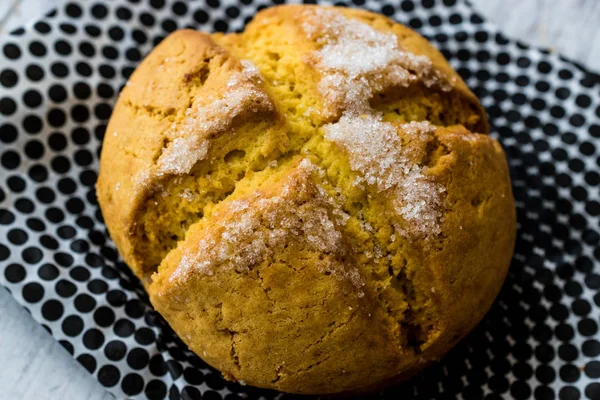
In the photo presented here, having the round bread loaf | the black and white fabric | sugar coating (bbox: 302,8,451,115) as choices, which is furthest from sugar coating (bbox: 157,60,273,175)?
the black and white fabric

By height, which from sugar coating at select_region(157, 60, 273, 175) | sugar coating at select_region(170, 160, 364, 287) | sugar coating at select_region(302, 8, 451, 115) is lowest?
sugar coating at select_region(170, 160, 364, 287)

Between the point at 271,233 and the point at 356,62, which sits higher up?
the point at 356,62

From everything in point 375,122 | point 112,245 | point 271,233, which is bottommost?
point 112,245

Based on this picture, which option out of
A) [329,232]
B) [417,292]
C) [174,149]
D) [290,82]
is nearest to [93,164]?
[174,149]

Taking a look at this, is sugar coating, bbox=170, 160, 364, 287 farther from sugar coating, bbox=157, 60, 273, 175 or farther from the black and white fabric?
the black and white fabric

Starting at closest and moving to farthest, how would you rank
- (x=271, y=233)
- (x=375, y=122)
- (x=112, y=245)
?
(x=271, y=233) < (x=375, y=122) < (x=112, y=245)

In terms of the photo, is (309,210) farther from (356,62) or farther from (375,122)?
(356,62)

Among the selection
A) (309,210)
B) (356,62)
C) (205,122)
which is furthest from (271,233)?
(356,62)
